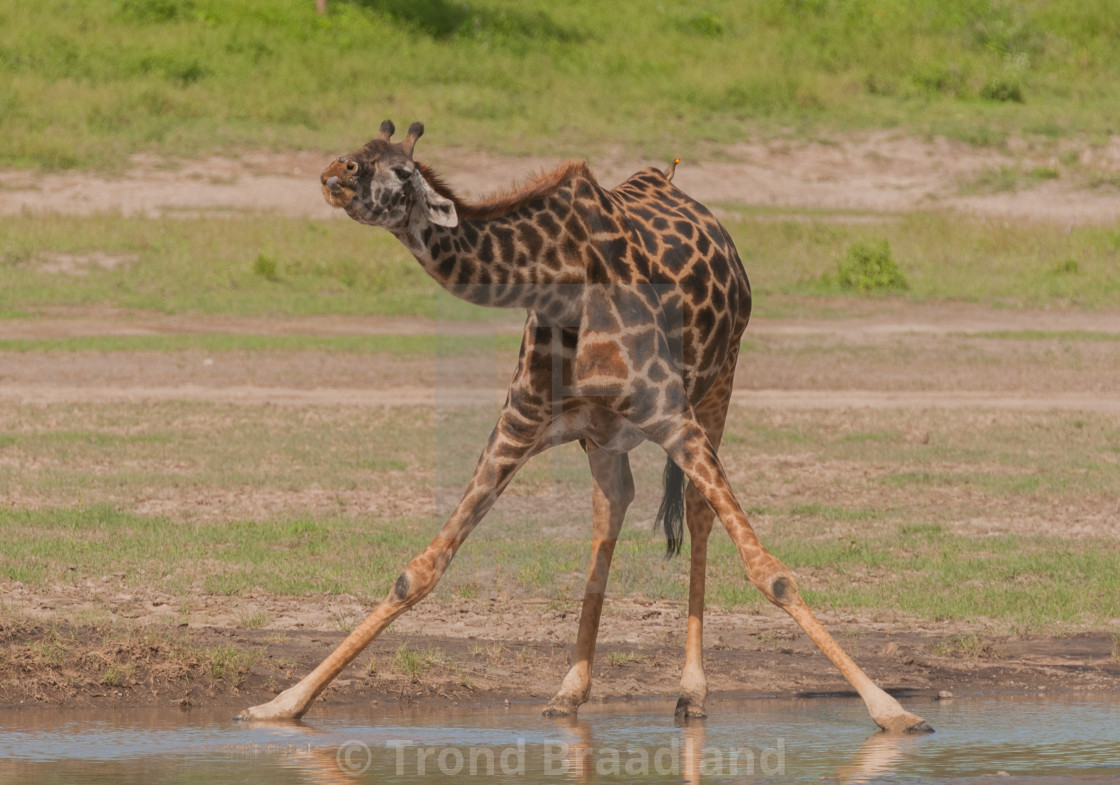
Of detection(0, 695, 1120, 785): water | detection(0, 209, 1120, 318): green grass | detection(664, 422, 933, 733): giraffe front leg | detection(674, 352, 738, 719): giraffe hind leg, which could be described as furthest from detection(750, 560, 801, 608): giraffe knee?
detection(0, 209, 1120, 318): green grass

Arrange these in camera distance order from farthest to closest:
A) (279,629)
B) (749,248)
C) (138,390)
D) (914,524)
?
(749,248) < (138,390) < (914,524) < (279,629)

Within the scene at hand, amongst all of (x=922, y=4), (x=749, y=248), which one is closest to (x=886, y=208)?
(x=749, y=248)

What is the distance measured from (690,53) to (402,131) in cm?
902

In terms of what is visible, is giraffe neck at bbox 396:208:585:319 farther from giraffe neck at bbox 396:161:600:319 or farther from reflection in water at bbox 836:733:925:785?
reflection in water at bbox 836:733:925:785

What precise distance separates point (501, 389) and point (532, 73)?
1503 cm

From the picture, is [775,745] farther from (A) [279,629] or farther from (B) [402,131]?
(B) [402,131]

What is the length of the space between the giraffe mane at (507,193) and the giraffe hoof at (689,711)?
198cm

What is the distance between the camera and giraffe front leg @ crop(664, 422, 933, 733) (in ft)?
18.6

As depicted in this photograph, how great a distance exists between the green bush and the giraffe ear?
15.3m

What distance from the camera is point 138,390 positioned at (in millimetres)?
14195

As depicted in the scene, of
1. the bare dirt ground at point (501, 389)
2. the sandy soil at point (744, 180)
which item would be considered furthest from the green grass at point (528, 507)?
the sandy soil at point (744, 180)

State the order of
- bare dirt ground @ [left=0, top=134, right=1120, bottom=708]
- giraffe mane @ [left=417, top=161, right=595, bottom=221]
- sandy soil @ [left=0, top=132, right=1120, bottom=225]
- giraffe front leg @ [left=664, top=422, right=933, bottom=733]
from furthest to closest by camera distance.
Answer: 1. sandy soil @ [left=0, top=132, right=1120, bottom=225]
2. bare dirt ground @ [left=0, top=134, right=1120, bottom=708]
3. giraffe front leg @ [left=664, top=422, right=933, bottom=733]
4. giraffe mane @ [left=417, top=161, right=595, bottom=221]

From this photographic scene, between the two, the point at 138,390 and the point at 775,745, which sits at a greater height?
the point at 775,745

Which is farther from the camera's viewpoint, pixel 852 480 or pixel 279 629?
pixel 852 480
